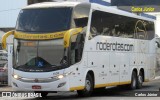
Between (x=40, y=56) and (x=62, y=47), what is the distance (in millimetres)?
919

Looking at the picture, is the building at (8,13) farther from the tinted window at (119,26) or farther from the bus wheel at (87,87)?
the bus wheel at (87,87)

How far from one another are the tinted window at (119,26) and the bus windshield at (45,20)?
170 centimetres

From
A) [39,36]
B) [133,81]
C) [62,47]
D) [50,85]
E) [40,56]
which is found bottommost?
[133,81]

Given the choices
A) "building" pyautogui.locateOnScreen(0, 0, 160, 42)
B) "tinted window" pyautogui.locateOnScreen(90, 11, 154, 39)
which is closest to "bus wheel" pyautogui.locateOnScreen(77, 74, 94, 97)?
"tinted window" pyautogui.locateOnScreen(90, 11, 154, 39)

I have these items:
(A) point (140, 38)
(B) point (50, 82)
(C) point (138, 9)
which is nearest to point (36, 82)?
(B) point (50, 82)

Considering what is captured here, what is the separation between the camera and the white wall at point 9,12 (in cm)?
4846

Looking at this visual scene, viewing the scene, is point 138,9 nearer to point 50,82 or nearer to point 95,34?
point 95,34

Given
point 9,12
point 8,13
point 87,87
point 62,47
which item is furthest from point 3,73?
point 8,13

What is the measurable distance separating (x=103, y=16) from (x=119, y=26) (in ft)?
6.97

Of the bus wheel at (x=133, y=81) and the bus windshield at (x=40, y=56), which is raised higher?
the bus windshield at (x=40, y=56)

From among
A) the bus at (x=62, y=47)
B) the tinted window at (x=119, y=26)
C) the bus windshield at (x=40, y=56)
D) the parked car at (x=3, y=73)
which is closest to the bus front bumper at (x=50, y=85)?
the bus at (x=62, y=47)

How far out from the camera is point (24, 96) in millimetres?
18969

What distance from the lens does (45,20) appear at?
17625 millimetres

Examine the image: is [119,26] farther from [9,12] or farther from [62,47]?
[9,12]
